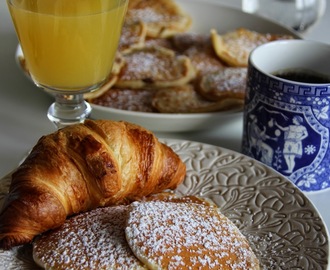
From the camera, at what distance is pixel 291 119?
3.72 feet

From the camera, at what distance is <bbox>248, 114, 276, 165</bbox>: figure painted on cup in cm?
118

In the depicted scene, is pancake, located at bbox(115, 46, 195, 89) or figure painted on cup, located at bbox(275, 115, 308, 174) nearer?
figure painted on cup, located at bbox(275, 115, 308, 174)

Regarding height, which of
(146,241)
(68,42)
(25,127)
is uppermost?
(68,42)

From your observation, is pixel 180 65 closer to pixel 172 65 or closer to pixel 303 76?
pixel 172 65

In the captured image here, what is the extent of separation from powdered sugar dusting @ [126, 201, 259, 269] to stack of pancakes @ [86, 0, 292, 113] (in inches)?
18.0

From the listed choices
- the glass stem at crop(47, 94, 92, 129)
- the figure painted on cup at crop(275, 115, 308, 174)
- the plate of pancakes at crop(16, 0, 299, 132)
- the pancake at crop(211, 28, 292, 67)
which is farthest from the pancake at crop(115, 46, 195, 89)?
the figure painted on cup at crop(275, 115, 308, 174)

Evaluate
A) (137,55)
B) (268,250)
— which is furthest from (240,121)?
(268,250)

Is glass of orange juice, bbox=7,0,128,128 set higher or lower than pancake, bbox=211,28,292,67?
higher

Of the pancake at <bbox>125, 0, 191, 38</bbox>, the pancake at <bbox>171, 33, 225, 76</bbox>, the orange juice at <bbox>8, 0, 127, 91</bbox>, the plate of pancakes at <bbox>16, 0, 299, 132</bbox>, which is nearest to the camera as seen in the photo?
the orange juice at <bbox>8, 0, 127, 91</bbox>

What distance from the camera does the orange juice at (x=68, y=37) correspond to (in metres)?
1.04

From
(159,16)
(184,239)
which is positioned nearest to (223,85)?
(159,16)

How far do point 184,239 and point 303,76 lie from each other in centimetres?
55

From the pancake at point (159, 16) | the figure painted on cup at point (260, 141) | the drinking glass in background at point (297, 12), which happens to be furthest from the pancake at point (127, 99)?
the drinking glass in background at point (297, 12)

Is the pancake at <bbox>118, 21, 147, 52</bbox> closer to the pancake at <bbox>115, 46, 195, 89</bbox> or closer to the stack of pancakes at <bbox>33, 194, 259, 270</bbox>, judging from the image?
the pancake at <bbox>115, 46, 195, 89</bbox>
